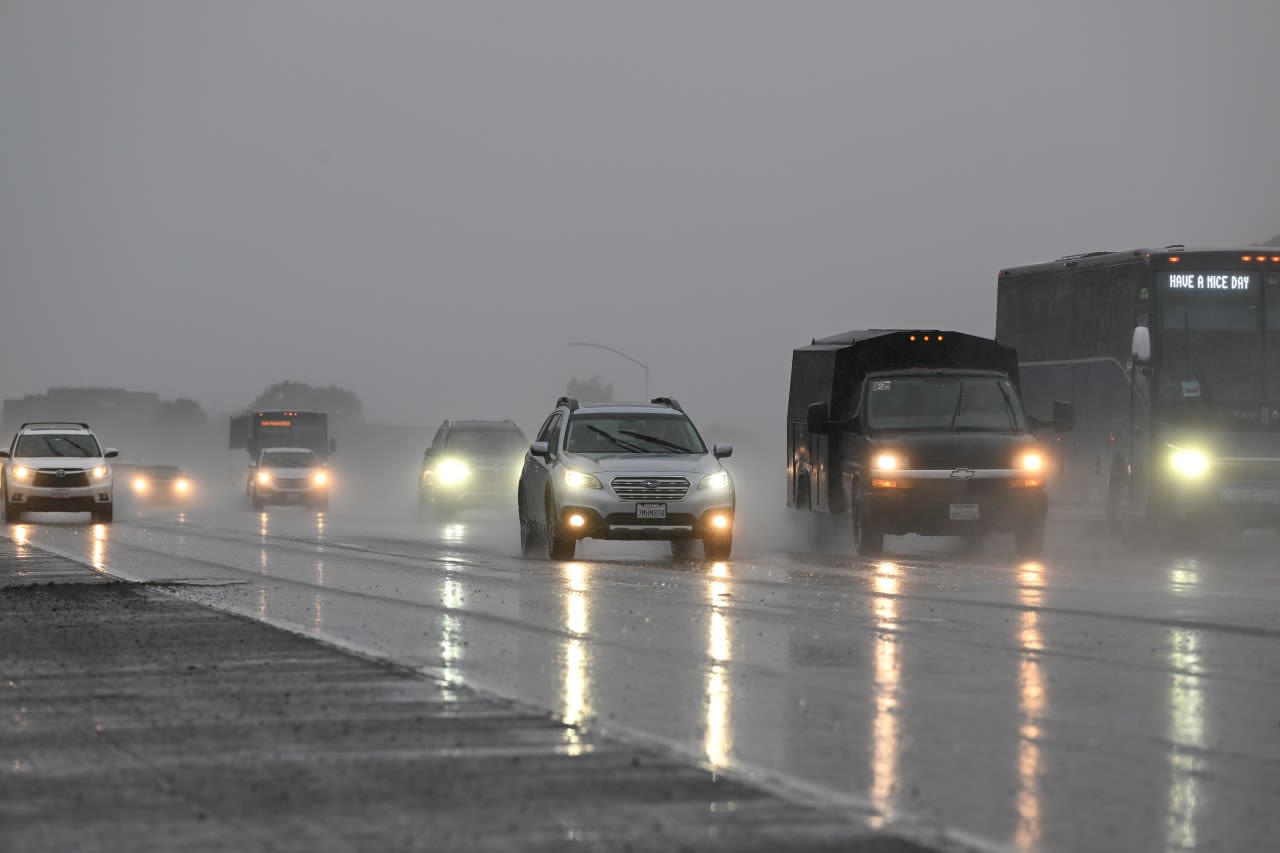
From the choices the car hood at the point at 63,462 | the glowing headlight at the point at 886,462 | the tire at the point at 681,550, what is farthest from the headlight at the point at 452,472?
the glowing headlight at the point at 886,462

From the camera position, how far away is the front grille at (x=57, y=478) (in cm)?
3703

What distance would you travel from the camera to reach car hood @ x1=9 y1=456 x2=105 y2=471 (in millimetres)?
37281

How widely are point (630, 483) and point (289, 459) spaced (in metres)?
31.9

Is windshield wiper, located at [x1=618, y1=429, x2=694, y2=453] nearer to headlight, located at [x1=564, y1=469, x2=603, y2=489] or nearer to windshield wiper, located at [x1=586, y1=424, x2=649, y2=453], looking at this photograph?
windshield wiper, located at [x1=586, y1=424, x2=649, y2=453]

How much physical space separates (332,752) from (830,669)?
13.8 feet

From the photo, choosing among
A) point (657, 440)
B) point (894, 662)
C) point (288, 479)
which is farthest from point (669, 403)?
point (288, 479)

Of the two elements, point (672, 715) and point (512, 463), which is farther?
point (512, 463)

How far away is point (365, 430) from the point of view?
149625 mm

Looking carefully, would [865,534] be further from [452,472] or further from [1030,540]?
[452,472]

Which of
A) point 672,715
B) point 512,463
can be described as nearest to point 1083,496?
point 512,463

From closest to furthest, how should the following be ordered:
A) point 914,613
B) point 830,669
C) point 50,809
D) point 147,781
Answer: point 50,809 < point 147,781 < point 830,669 < point 914,613

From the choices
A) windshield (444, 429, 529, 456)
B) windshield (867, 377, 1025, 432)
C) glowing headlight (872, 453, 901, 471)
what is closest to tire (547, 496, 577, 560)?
glowing headlight (872, 453, 901, 471)

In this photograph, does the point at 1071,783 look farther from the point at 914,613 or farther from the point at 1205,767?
the point at 914,613

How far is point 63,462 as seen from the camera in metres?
37.5
